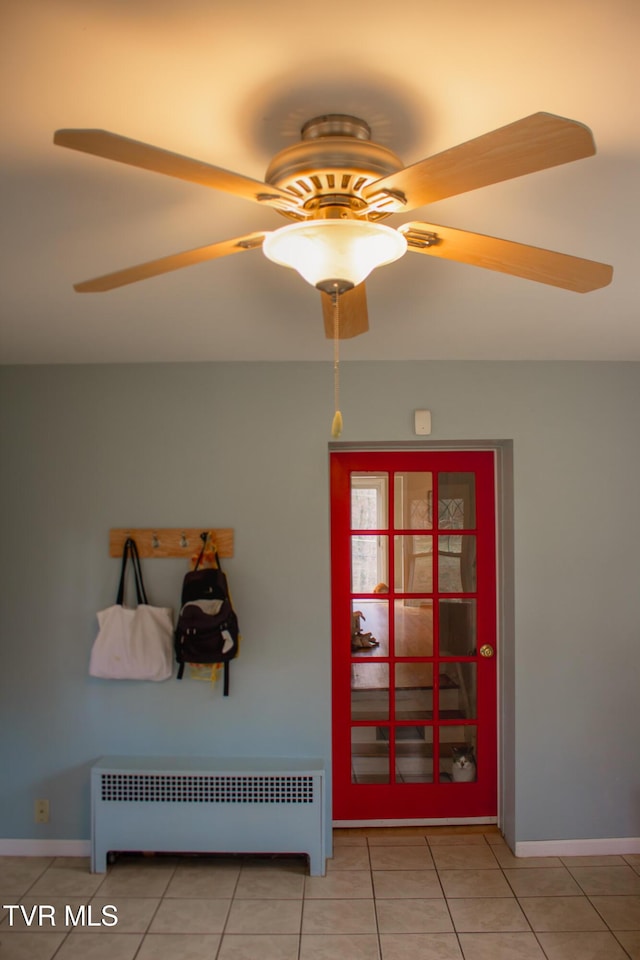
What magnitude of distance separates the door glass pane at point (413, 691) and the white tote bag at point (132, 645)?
1.21m

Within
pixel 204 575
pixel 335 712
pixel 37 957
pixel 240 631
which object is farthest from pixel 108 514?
pixel 37 957

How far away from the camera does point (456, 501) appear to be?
3.93 metres

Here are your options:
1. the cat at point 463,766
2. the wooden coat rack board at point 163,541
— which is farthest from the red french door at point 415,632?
the wooden coat rack board at point 163,541

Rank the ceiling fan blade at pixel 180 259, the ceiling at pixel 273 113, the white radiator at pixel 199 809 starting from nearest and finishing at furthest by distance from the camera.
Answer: the ceiling at pixel 273 113 → the ceiling fan blade at pixel 180 259 → the white radiator at pixel 199 809

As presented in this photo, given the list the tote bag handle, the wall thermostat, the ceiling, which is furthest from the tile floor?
the ceiling

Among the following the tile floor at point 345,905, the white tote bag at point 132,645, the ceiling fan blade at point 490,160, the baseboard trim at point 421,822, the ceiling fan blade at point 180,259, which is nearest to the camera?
the ceiling fan blade at point 490,160

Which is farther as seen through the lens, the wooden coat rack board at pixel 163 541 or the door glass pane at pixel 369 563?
the door glass pane at pixel 369 563

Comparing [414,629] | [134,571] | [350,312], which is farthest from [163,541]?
[350,312]

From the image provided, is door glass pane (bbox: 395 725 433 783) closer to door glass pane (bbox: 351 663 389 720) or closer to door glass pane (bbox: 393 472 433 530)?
door glass pane (bbox: 351 663 389 720)

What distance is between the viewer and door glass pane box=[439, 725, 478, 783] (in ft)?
12.8

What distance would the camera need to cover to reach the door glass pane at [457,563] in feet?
12.9

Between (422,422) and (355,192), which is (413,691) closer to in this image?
(422,422)

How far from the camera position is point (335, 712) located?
3893mm

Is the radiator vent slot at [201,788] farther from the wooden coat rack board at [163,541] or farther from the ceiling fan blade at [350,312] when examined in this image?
the ceiling fan blade at [350,312]
